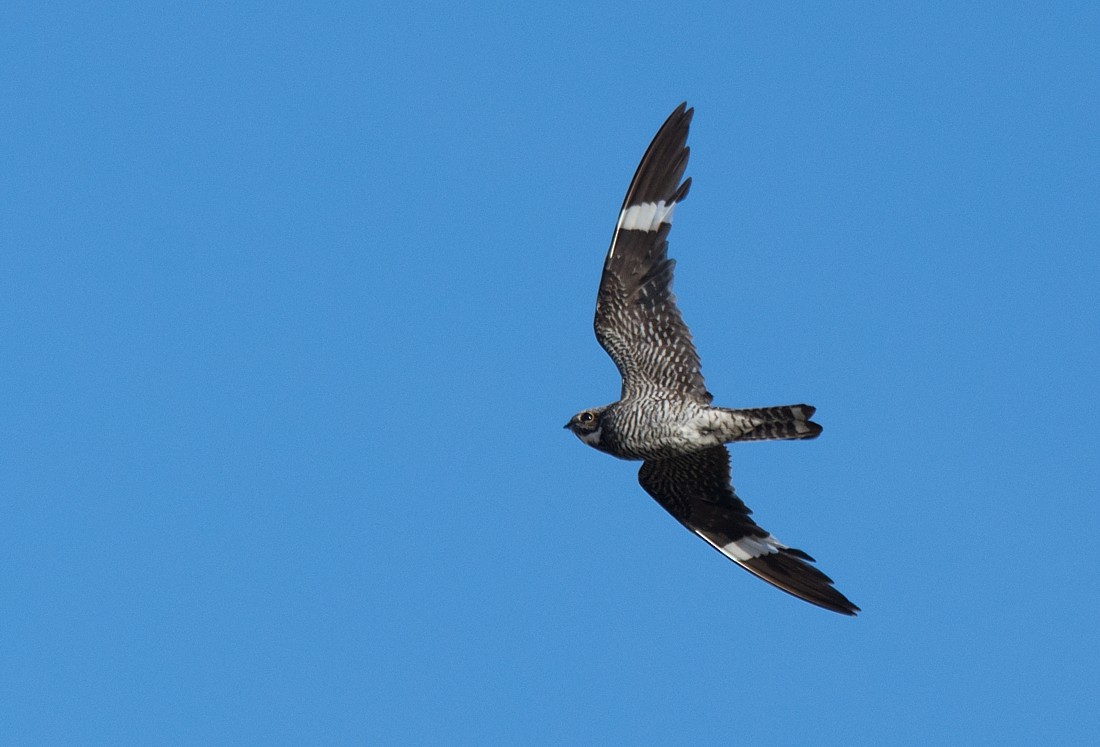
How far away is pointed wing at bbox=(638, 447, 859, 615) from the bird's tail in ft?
2.87

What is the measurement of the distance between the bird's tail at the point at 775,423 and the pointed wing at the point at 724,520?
2.87 feet

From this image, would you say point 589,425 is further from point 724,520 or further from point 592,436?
point 724,520

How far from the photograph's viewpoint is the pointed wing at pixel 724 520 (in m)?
12.6

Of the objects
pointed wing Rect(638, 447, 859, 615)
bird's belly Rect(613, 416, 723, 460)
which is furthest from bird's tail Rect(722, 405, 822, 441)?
pointed wing Rect(638, 447, 859, 615)

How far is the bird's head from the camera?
1270cm

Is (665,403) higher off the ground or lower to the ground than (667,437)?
higher

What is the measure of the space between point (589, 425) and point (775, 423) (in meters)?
2.02

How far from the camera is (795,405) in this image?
36.9 ft

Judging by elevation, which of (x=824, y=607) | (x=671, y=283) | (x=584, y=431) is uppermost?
(x=671, y=283)

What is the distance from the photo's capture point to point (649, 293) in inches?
504

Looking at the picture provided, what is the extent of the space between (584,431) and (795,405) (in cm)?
232

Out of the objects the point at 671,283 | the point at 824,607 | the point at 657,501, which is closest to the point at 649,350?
the point at 671,283

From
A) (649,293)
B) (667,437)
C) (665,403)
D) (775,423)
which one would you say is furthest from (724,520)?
(649,293)

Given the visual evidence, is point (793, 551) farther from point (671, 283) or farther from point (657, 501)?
point (671, 283)
